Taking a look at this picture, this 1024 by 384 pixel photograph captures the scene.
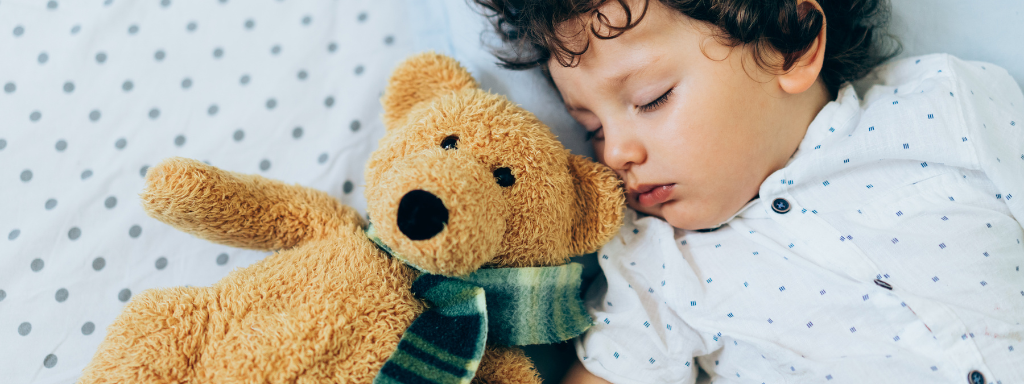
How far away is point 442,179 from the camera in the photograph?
1.68 ft

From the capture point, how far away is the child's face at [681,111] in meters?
0.70

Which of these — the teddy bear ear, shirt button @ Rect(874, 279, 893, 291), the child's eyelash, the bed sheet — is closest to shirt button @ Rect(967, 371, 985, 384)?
shirt button @ Rect(874, 279, 893, 291)

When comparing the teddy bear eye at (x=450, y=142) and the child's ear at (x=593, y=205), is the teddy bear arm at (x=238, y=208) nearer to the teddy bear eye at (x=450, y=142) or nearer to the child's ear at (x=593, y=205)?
the teddy bear eye at (x=450, y=142)

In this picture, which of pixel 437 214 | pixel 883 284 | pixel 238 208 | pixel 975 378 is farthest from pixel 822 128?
pixel 238 208

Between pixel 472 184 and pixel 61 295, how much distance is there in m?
0.66

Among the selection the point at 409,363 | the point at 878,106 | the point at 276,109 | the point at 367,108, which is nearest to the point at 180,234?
the point at 276,109

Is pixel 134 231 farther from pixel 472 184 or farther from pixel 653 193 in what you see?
pixel 653 193

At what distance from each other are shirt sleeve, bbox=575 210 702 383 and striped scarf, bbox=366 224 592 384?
5cm

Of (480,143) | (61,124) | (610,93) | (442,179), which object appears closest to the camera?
(442,179)

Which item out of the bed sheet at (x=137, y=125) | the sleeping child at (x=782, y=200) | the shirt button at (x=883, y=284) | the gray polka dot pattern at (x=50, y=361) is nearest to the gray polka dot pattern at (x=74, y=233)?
the bed sheet at (x=137, y=125)

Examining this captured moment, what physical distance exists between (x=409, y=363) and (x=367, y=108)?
0.51 m

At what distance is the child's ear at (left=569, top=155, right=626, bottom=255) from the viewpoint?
0.72 metres

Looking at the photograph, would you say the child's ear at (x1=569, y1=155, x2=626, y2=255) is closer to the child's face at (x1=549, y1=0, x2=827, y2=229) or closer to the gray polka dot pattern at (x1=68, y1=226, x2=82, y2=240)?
the child's face at (x1=549, y1=0, x2=827, y2=229)

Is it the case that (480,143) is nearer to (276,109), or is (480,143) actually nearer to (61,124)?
(276,109)
